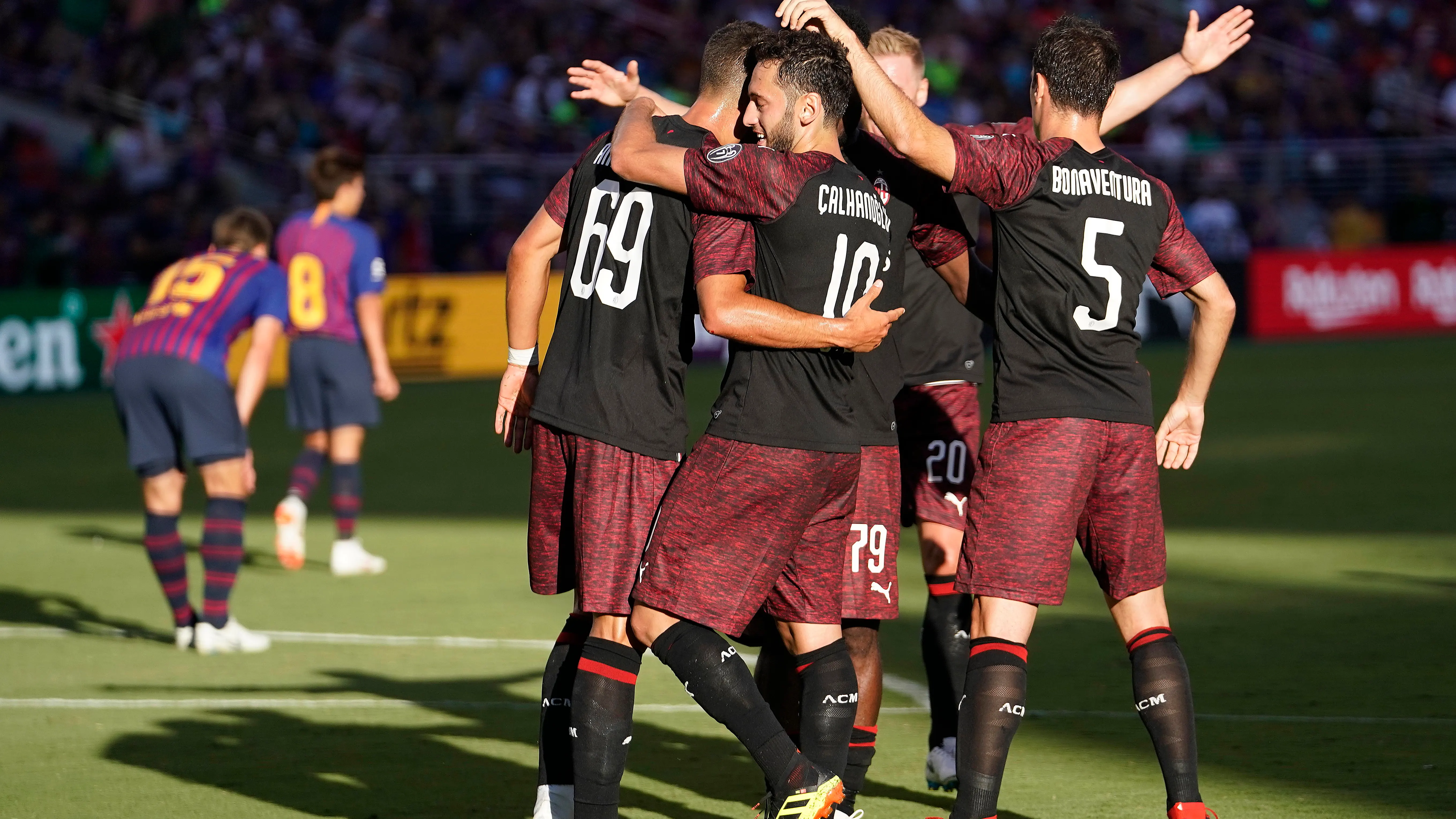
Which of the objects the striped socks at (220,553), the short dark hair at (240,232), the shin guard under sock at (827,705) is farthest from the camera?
the short dark hair at (240,232)

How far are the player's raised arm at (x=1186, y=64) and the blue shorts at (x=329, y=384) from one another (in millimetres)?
5692

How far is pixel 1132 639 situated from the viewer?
462 centimetres

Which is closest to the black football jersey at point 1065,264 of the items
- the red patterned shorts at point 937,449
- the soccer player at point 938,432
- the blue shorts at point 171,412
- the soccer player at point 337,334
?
the soccer player at point 938,432

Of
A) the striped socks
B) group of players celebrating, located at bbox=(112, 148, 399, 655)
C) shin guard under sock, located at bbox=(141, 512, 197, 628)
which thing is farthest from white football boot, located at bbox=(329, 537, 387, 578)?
the striped socks

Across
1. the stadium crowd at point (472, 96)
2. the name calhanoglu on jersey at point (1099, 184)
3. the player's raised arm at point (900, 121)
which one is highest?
the stadium crowd at point (472, 96)

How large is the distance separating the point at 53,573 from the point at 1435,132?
24.4 meters

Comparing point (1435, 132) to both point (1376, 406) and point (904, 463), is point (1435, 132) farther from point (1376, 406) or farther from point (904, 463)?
point (904, 463)

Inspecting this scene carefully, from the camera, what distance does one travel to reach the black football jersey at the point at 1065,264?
4.39m

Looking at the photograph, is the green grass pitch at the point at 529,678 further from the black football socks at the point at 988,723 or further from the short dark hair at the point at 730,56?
the short dark hair at the point at 730,56

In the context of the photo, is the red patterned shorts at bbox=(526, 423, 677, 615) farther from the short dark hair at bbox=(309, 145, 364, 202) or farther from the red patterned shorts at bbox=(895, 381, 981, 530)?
the short dark hair at bbox=(309, 145, 364, 202)

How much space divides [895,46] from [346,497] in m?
5.36

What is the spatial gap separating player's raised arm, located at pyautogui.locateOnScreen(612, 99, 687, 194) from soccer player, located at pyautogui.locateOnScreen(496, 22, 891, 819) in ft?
0.22

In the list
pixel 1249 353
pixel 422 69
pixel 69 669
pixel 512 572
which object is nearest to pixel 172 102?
pixel 422 69

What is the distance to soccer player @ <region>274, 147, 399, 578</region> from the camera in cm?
976
